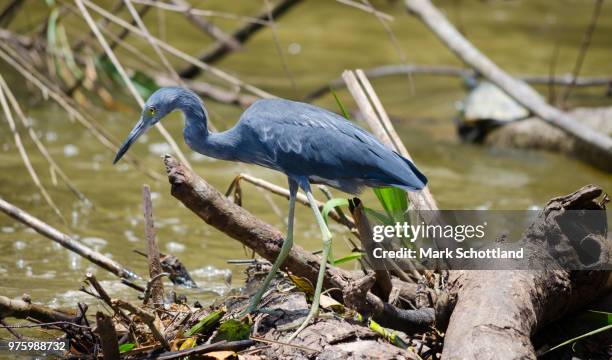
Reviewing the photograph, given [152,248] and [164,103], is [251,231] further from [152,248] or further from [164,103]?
[164,103]

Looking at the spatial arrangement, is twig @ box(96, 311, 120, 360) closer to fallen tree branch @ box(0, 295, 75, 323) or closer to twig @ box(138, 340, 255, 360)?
twig @ box(138, 340, 255, 360)

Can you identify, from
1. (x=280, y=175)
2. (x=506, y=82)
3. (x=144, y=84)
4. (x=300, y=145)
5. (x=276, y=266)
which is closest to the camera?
(x=276, y=266)

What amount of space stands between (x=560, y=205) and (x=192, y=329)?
1.46 m

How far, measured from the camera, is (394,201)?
4293mm

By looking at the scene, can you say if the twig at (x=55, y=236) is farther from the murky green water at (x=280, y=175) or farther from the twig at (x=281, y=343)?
the twig at (x=281, y=343)

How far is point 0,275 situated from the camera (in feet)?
16.3

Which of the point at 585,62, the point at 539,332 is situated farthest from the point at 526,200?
the point at 585,62

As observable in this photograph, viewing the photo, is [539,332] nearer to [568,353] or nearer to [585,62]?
[568,353]

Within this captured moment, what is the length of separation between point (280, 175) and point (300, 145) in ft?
11.9

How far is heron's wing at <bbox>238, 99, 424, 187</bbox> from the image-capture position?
12.3 ft

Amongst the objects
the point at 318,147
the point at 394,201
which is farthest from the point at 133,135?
the point at 394,201

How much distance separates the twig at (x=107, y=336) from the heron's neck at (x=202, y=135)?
1.01 meters

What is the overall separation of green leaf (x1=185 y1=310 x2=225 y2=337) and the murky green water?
120 cm

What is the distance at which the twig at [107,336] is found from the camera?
3.05m
